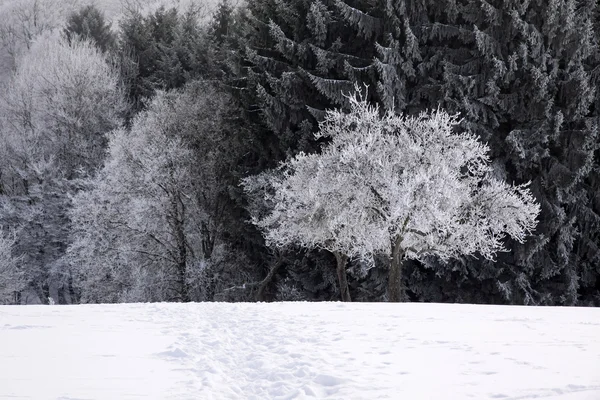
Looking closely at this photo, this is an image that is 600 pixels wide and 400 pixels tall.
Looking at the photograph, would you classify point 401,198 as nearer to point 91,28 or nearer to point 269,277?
point 269,277

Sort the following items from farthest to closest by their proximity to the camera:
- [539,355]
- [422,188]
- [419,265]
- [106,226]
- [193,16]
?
1. [193,16]
2. [106,226]
3. [419,265]
4. [422,188]
5. [539,355]

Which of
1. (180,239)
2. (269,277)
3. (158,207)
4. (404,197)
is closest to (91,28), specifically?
(158,207)

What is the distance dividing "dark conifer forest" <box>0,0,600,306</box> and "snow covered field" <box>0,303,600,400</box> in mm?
6336

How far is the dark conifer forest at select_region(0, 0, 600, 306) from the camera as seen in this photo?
1802 centimetres

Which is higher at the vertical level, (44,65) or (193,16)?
(193,16)

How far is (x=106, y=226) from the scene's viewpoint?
979 inches

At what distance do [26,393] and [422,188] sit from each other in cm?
1155

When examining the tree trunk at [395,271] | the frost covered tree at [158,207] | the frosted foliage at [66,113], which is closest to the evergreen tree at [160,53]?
the frosted foliage at [66,113]

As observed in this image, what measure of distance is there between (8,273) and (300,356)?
2468 centimetres

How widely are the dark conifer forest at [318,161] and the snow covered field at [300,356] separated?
20.8 feet

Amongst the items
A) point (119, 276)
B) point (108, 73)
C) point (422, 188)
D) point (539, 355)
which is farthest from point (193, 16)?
point (539, 355)

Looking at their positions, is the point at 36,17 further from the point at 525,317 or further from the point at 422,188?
the point at 525,317

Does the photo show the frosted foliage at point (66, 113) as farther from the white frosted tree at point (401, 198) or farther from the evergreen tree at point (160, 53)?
the white frosted tree at point (401, 198)

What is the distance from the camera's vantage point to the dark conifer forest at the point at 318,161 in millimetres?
18016
